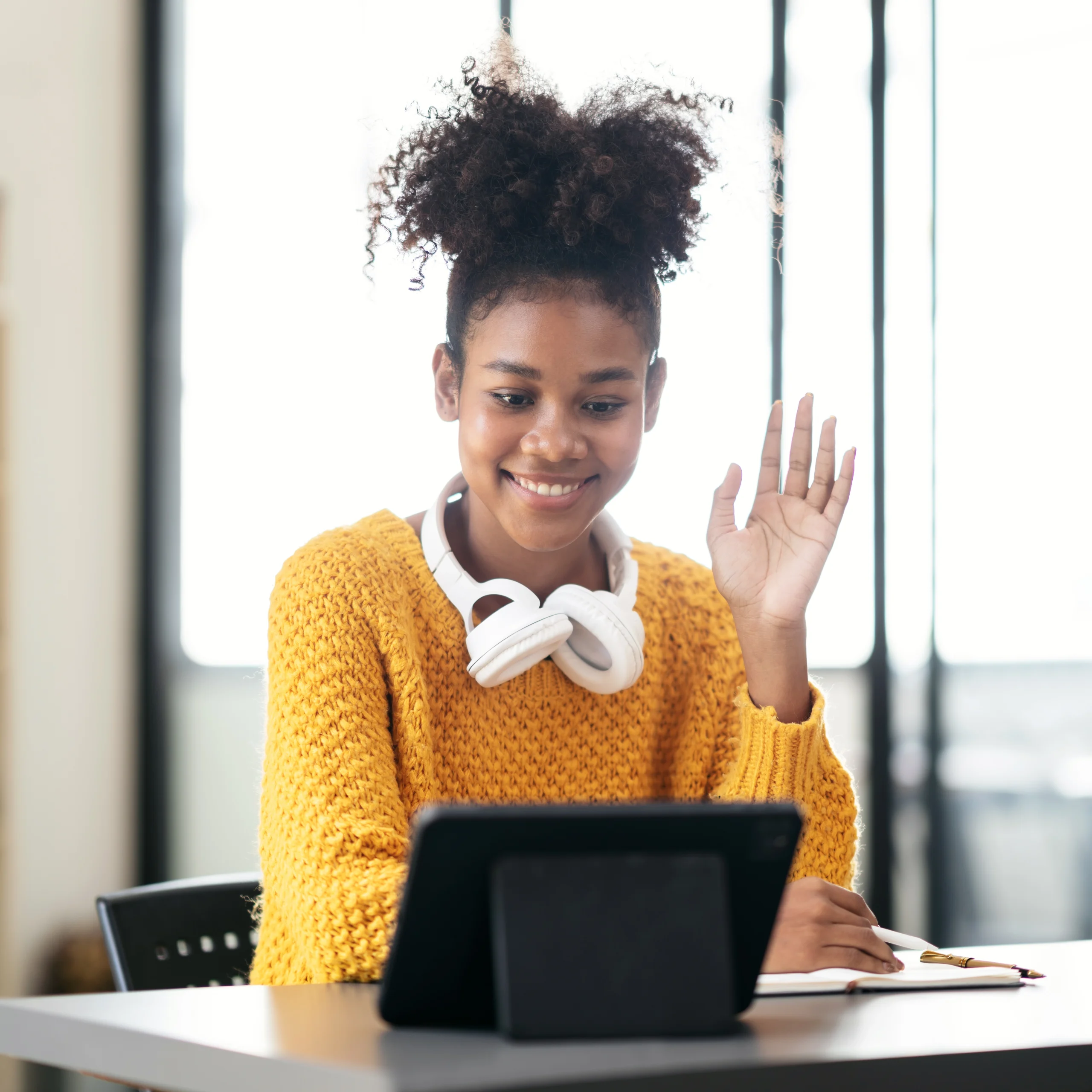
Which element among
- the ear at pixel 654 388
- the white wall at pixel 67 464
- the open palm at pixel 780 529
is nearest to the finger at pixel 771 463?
the open palm at pixel 780 529

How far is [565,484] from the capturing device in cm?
137

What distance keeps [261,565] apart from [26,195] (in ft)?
3.43

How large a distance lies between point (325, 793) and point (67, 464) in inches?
85.8

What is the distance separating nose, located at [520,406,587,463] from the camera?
131cm

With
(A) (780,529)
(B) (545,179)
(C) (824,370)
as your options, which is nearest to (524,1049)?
(A) (780,529)

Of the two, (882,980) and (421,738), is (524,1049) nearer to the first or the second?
(882,980)

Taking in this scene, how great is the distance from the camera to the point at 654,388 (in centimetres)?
148

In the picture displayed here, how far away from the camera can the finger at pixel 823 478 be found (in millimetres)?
1415

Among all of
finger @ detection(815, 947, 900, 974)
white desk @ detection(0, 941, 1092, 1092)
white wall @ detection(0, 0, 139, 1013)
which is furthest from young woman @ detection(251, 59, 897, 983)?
white wall @ detection(0, 0, 139, 1013)

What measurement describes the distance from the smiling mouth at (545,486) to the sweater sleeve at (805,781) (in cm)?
28

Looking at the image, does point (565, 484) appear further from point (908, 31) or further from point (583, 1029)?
point (908, 31)

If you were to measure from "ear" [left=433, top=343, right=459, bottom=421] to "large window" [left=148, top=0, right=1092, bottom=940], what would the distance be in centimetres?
177

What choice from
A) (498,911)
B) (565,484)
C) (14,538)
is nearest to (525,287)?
(565,484)

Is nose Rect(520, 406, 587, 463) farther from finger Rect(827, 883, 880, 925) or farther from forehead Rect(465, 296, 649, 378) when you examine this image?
finger Rect(827, 883, 880, 925)
